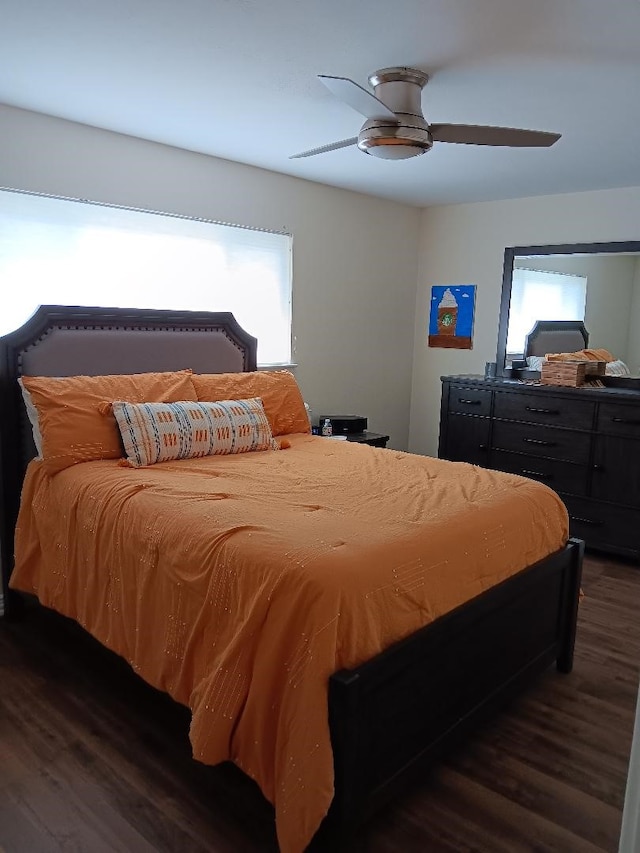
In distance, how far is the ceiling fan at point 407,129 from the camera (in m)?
2.34

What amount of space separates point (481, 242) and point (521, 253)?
1.22ft

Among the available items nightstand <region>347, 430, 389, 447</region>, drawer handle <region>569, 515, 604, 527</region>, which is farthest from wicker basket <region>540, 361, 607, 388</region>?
nightstand <region>347, 430, 389, 447</region>

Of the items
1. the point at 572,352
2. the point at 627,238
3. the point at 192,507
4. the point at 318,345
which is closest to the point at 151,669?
the point at 192,507

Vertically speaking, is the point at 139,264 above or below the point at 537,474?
above

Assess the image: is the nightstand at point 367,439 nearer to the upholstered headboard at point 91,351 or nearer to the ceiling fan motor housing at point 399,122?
the upholstered headboard at point 91,351

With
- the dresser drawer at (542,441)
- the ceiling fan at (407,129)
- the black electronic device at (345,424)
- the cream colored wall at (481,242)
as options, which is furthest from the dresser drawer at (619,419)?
the ceiling fan at (407,129)

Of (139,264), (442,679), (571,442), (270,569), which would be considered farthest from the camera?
(571,442)

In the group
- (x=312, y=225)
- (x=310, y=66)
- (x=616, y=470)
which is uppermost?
(x=310, y=66)

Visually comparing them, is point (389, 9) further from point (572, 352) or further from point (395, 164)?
point (572, 352)

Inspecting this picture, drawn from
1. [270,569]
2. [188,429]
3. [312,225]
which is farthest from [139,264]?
[270,569]

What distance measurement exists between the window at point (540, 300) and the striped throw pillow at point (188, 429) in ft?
7.87

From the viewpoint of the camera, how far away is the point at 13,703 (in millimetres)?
2350

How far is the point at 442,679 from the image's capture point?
6.47ft

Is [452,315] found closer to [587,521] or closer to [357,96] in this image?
[587,521]
